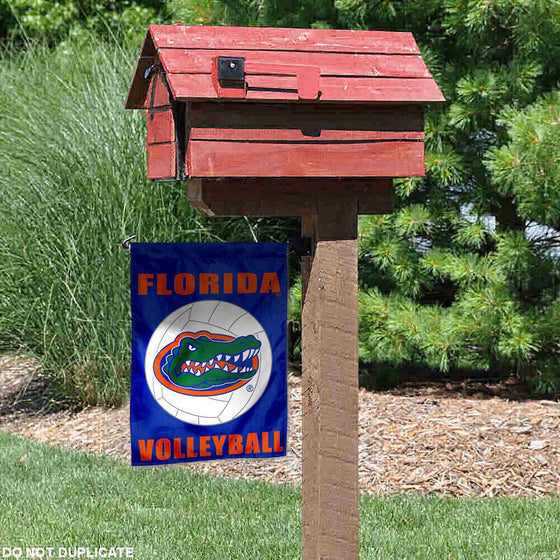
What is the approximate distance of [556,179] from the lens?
4828 mm

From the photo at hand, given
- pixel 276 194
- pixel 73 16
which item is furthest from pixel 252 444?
pixel 73 16

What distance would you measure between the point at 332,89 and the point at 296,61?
0.14 m

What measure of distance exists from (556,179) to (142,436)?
3.15 metres

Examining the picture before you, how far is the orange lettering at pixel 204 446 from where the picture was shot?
2.76 metres

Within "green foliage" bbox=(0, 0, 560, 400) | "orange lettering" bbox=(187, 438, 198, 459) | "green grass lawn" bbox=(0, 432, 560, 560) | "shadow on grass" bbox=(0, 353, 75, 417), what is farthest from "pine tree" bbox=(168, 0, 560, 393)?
"orange lettering" bbox=(187, 438, 198, 459)

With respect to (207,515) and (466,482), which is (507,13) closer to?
(466,482)

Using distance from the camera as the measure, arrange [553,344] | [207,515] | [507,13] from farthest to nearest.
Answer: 1. [553,344]
2. [507,13]
3. [207,515]

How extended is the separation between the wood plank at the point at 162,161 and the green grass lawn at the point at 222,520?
1.75 metres

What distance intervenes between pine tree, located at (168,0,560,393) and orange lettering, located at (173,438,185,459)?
301 cm

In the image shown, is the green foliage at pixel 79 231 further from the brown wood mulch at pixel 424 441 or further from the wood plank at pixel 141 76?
the wood plank at pixel 141 76

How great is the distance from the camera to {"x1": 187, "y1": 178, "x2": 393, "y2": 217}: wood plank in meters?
2.38

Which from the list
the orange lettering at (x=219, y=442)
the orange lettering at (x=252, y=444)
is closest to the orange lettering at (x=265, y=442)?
the orange lettering at (x=252, y=444)

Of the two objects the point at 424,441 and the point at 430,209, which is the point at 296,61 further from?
the point at 430,209

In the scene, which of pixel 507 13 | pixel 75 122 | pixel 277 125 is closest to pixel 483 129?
pixel 507 13
